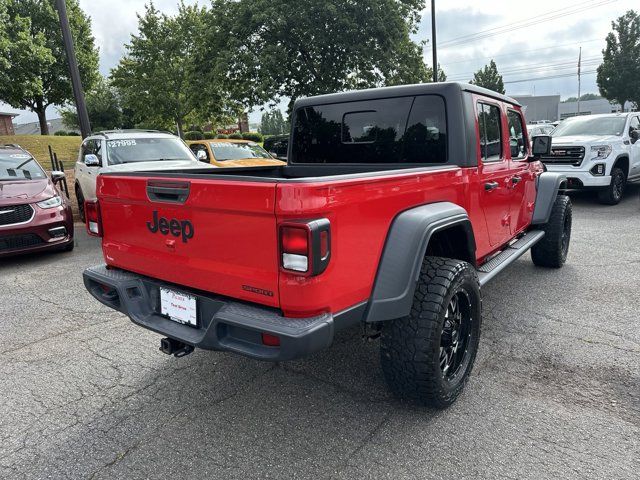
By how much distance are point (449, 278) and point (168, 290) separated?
1.60 metres

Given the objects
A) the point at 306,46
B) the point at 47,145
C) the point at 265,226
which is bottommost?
the point at 265,226

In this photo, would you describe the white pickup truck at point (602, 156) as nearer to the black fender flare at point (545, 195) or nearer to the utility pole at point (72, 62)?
the black fender flare at point (545, 195)

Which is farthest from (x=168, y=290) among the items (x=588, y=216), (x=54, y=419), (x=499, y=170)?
(x=588, y=216)

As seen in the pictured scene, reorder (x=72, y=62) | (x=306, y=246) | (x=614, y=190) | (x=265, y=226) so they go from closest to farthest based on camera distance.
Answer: (x=306, y=246) < (x=265, y=226) < (x=614, y=190) < (x=72, y=62)

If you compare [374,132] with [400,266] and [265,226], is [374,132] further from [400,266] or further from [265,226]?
[265,226]

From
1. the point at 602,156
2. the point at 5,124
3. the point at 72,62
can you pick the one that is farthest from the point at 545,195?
the point at 5,124

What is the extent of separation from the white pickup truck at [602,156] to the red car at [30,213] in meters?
8.94

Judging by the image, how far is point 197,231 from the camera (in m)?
2.41

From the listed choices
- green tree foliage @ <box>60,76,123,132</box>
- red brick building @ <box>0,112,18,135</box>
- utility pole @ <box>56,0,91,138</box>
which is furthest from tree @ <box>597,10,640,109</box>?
red brick building @ <box>0,112,18,135</box>

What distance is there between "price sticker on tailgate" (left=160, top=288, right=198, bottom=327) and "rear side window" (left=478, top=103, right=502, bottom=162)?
2328 millimetres

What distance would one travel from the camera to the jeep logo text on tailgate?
2.46 metres

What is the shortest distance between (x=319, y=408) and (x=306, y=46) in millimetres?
17046

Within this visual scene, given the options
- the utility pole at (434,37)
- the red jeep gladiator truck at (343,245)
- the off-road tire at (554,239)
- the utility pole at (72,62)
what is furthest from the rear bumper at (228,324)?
the utility pole at (434,37)

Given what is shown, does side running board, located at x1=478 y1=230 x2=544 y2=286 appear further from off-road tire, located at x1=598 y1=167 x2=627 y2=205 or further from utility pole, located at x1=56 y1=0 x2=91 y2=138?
utility pole, located at x1=56 y1=0 x2=91 y2=138
